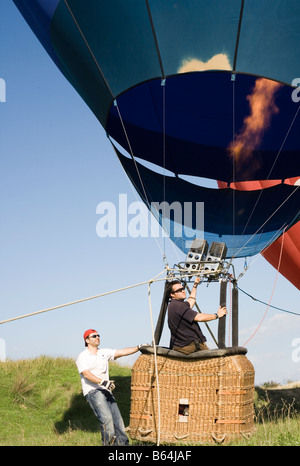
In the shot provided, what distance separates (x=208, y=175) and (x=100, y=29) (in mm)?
2646

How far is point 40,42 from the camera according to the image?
9680 millimetres

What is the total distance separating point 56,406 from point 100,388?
3.55 meters

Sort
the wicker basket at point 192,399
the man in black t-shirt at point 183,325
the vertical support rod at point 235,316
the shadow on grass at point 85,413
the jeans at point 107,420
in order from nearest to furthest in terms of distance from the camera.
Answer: the jeans at point 107,420 → the wicker basket at point 192,399 → the man in black t-shirt at point 183,325 → the vertical support rod at point 235,316 → the shadow on grass at point 85,413

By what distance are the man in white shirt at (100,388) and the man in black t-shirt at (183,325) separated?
773mm

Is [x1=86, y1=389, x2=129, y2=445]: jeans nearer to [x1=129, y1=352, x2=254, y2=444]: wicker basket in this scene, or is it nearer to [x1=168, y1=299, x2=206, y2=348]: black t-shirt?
[x1=129, y1=352, x2=254, y2=444]: wicker basket

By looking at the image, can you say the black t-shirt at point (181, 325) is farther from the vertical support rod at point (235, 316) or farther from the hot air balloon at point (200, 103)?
the vertical support rod at point (235, 316)

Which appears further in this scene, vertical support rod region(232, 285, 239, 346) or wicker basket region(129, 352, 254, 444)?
vertical support rod region(232, 285, 239, 346)

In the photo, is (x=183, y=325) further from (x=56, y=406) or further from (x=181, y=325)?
(x=56, y=406)

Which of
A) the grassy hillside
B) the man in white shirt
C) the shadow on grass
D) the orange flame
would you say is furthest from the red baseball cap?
the orange flame

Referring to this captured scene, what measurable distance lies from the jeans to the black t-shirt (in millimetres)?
997

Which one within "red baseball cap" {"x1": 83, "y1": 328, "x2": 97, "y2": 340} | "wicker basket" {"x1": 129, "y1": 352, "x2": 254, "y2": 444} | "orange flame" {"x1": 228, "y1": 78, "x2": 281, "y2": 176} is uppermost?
"orange flame" {"x1": 228, "y1": 78, "x2": 281, "y2": 176}

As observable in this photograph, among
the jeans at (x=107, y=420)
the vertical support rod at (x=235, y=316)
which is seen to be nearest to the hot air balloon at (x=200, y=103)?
the jeans at (x=107, y=420)

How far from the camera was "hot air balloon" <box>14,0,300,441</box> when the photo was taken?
24.4 ft

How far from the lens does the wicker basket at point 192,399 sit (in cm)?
631
